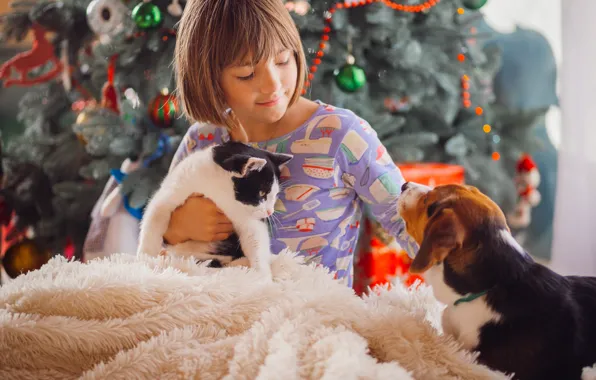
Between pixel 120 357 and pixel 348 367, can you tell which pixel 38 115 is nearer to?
pixel 120 357

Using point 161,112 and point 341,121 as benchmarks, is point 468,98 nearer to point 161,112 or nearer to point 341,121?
point 161,112

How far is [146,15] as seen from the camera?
1.72 meters

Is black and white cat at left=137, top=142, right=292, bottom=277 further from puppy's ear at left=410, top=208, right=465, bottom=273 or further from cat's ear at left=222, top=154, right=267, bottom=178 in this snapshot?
puppy's ear at left=410, top=208, right=465, bottom=273

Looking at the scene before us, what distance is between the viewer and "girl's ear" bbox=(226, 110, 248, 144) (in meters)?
1.15

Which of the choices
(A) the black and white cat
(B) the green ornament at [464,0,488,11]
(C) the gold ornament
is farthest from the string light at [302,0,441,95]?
(C) the gold ornament

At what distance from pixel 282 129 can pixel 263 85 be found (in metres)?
0.15

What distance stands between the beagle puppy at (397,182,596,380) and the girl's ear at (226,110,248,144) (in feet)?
1.71

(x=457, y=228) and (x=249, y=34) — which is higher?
(x=249, y=34)

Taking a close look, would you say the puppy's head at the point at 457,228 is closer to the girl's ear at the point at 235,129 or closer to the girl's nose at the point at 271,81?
the girl's nose at the point at 271,81

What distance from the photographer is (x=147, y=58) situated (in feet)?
6.29

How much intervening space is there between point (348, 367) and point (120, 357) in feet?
0.94

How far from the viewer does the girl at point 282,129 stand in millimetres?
1021

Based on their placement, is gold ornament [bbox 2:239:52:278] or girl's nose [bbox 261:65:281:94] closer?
girl's nose [bbox 261:65:281:94]

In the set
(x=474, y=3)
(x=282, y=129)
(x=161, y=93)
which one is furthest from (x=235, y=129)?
(x=474, y=3)
